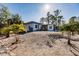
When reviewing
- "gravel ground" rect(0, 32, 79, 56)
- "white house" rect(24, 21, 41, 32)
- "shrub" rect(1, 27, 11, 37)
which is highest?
"white house" rect(24, 21, 41, 32)

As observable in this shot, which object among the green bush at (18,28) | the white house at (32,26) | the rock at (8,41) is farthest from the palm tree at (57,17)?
the rock at (8,41)

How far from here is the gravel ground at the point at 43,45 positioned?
293 cm

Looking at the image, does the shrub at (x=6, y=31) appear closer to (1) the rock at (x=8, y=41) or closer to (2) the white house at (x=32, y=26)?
(1) the rock at (x=8, y=41)

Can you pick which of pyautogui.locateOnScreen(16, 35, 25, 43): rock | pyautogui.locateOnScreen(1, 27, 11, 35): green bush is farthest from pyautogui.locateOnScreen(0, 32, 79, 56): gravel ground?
pyautogui.locateOnScreen(1, 27, 11, 35): green bush

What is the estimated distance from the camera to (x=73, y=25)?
291 cm

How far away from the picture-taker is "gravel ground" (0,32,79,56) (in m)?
2.93

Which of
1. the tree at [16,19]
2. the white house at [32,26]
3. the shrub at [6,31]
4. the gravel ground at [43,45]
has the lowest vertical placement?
the gravel ground at [43,45]

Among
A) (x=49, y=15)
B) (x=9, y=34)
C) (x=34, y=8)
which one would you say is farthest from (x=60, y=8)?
(x=9, y=34)

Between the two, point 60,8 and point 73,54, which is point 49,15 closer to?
point 60,8

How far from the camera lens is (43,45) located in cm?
296

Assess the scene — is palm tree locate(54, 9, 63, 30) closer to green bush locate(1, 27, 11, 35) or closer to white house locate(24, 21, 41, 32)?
white house locate(24, 21, 41, 32)

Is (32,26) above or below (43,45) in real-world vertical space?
above

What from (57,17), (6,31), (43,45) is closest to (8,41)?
(6,31)

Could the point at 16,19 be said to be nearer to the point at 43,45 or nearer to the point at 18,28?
the point at 18,28
